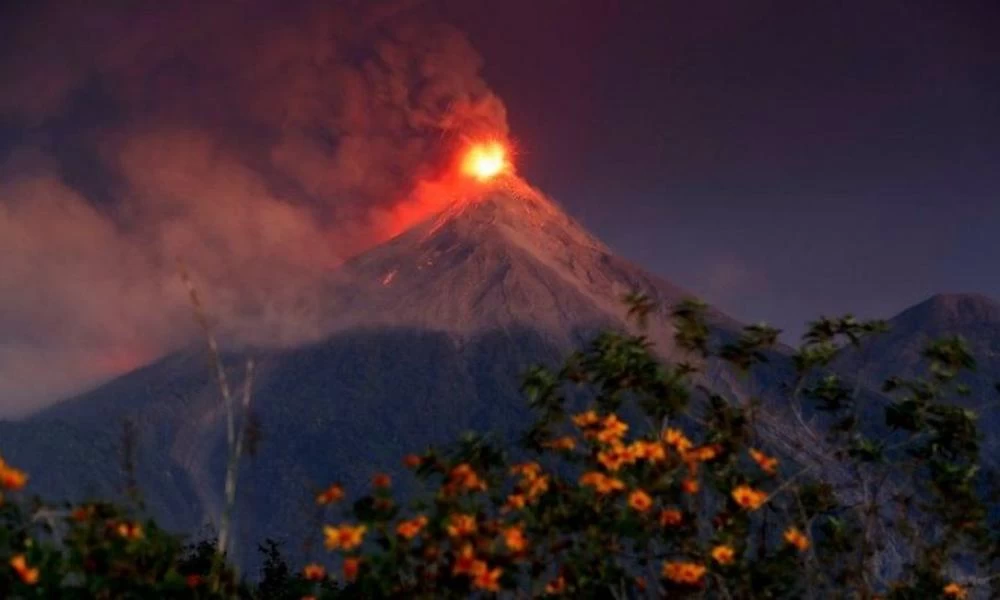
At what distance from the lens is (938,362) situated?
886cm

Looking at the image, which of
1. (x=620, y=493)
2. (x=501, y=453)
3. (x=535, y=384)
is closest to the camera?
(x=620, y=493)

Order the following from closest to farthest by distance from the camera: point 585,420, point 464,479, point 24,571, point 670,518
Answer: point 24,571 → point 464,479 → point 670,518 → point 585,420

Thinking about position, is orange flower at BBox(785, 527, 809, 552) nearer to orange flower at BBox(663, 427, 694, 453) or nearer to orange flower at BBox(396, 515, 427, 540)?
orange flower at BBox(663, 427, 694, 453)

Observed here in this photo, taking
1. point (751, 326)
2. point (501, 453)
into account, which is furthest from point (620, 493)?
point (751, 326)

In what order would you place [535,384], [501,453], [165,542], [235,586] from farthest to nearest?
[535,384]
[501,453]
[235,586]
[165,542]

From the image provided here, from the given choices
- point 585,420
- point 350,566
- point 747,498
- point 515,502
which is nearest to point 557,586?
point 515,502

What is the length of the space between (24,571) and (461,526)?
7.68 ft

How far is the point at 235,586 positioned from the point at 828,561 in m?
5.63

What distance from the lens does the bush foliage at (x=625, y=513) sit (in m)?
5.70

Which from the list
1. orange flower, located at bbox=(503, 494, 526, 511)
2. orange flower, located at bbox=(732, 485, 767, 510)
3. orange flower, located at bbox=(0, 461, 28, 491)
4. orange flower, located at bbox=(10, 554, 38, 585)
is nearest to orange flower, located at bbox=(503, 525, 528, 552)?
orange flower, located at bbox=(503, 494, 526, 511)

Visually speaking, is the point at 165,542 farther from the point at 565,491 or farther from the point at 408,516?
the point at 565,491

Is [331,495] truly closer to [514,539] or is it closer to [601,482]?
[514,539]

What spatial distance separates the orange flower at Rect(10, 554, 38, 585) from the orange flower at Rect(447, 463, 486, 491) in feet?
7.65

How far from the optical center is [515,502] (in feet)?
20.7
